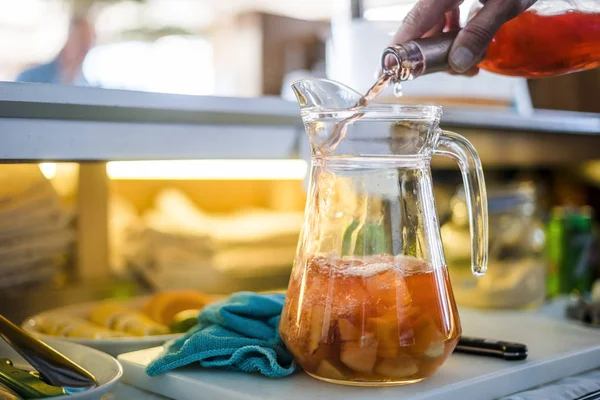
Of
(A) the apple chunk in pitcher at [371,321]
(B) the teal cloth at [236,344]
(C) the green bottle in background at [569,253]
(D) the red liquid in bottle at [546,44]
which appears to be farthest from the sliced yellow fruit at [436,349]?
(C) the green bottle in background at [569,253]

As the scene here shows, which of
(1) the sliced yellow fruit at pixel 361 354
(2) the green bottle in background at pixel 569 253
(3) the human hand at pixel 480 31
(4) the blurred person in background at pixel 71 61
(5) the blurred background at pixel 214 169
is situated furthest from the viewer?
(2) the green bottle in background at pixel 569 253

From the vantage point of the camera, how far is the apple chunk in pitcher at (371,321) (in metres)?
0.59

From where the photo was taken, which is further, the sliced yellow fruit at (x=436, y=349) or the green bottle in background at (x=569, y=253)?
the green bottle in background at (x=569, y=253)

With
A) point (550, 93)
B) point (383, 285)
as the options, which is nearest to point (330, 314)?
point (383, 285)

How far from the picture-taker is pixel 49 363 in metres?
0.62

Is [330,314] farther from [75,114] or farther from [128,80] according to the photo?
[128,80]

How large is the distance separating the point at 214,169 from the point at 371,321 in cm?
101

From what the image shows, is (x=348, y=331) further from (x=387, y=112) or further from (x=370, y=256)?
(x=387, y=112)

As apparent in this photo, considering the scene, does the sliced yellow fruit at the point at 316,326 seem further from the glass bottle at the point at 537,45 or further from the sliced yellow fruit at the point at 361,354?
the glass bottle at the point at 537,45

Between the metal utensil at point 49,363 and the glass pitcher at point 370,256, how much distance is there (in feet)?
0.58

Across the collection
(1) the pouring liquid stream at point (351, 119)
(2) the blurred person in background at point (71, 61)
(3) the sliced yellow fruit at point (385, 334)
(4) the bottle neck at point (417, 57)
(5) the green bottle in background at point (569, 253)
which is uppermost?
(2) the blurred person in background at point (71, 61)

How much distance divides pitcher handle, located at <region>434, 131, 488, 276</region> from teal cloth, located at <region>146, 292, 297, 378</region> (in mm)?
199

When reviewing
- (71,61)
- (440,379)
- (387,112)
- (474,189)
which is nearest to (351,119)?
(387,112)

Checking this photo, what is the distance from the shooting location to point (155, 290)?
133 centimetres
